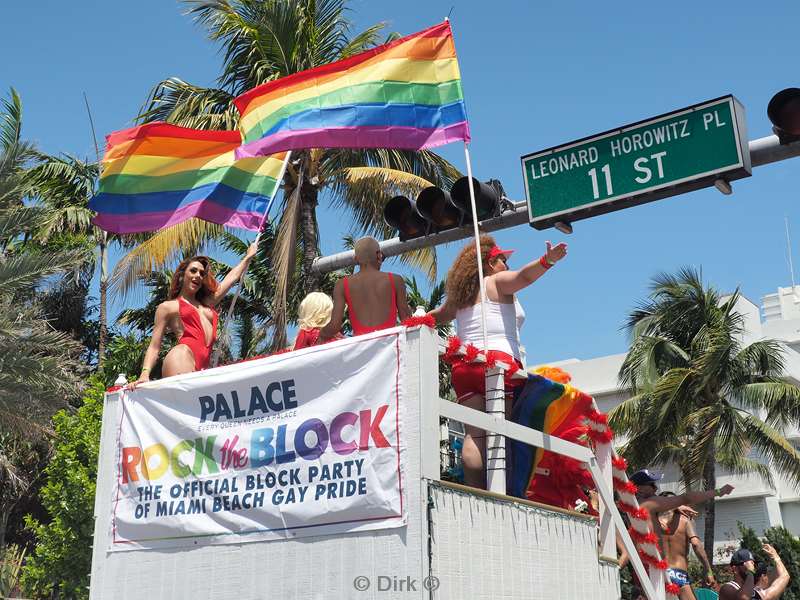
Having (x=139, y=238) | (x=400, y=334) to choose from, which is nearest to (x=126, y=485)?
(x=400, y=334)

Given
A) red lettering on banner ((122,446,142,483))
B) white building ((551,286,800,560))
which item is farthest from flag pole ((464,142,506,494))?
white building ((551,286,800,560))

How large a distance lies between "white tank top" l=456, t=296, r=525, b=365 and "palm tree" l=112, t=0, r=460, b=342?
40.4 ft

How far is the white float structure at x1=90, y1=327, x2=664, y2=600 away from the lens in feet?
15.3

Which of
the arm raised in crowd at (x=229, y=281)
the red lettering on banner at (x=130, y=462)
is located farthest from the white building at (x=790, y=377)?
the red lettering on banner at (x=130, y=462)

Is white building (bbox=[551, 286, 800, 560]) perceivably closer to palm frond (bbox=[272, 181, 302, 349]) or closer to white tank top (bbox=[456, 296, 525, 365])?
palm frond (bbox=[272, 181, 302, 349])

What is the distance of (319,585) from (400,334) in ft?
4.27

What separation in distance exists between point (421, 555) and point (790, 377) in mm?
42067

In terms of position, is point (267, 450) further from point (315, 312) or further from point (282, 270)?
point (282, 270)

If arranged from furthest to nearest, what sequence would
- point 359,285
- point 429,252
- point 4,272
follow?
point 429,252
point 4,272
point 359,285

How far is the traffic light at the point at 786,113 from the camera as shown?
7.34 meters

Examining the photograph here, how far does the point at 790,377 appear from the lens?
4303cm

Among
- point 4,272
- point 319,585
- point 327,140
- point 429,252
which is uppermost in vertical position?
point 429,252

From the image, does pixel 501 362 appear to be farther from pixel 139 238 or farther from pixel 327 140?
pixel 139 238

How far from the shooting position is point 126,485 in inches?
233
